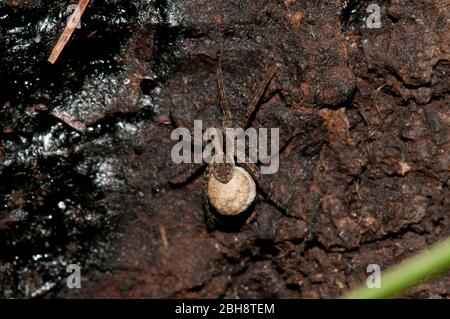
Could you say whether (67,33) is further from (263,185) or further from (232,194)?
(263,185)

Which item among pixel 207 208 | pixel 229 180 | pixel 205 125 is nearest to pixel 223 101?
pixel 205 125

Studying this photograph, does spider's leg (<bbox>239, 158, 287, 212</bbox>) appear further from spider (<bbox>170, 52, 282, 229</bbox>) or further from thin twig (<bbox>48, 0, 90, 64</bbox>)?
thin twig (<bbox>48, 0, 90, 64</bbox>)

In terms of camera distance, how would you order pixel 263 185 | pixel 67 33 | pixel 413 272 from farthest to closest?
pixel 263 185
pixel 67 33
pixel 413 272

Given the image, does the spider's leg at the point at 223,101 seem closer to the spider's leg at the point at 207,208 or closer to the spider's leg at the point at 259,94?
the spider's leg at the point at 259,94

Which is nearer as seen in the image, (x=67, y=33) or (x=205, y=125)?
(x=67, y=33)

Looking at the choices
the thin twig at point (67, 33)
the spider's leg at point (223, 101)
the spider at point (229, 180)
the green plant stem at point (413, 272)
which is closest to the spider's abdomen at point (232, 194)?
the spider at point (229, 180)

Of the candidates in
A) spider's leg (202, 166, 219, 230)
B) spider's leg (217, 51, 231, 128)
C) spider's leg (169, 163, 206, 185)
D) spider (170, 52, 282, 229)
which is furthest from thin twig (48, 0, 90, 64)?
spider's leg (202, 166, 219, 230)
